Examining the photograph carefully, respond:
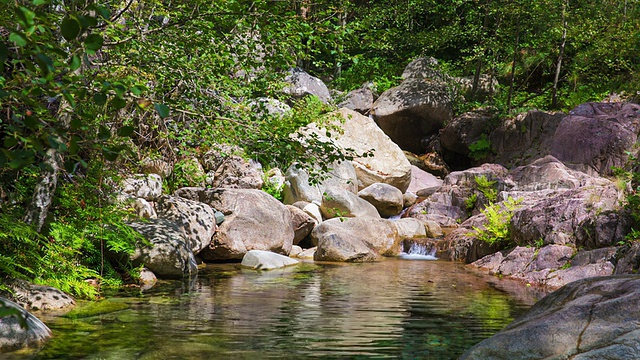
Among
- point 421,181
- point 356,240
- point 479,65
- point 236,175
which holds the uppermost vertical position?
point 479,65

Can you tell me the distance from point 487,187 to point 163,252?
11310 millimetres

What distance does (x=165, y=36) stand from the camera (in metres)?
7.49

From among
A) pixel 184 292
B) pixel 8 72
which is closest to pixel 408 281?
pixel 184 292

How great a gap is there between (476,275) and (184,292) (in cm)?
602

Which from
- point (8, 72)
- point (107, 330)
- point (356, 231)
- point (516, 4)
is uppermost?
point (516, 4)

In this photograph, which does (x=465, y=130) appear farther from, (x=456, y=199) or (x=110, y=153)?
(x=110, y=153)

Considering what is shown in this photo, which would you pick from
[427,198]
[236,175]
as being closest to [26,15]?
[236,175]

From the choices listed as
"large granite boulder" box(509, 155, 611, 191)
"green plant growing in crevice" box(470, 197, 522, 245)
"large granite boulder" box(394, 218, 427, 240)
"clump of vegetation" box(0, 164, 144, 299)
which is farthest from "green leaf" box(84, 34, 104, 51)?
"large granite boulder" box(509, 155, 611, 191)

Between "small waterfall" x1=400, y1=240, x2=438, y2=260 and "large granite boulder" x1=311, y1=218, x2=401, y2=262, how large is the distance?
222mm

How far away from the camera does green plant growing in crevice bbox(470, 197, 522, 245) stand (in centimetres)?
1377

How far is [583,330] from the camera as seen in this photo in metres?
4.27

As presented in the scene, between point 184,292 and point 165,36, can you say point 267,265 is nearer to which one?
point 184,292

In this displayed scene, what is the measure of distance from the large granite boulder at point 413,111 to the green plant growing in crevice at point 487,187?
678cm

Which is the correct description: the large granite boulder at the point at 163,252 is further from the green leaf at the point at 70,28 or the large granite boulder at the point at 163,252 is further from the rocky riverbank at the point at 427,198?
the green leaf at the point at 70,28
